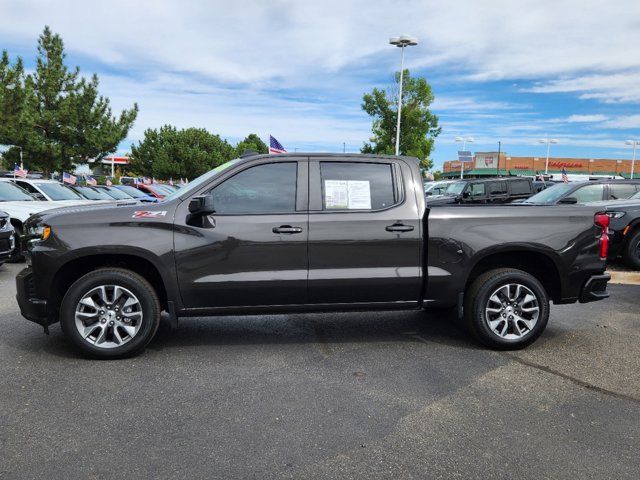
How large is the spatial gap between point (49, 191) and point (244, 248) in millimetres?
10240

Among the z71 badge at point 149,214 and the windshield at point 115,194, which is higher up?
the z71 badge at point 149,214

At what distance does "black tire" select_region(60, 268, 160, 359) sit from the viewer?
4527 mm

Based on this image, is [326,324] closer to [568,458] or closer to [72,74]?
[568,458]

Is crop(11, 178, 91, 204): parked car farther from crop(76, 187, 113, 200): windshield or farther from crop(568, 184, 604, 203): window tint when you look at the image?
crop(568, 184, 604, 203): window tint

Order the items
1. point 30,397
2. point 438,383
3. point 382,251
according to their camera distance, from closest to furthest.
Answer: point 30,397 → point 438,383 → point 382,251

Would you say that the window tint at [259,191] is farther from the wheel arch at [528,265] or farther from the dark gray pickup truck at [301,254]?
the wheel arch at [528,265]

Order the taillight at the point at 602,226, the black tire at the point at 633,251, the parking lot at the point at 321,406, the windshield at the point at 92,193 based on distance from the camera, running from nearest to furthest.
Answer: the parking lot at the point at 321,406 → the taillight at the point at 602,226 → the black tire at the point at 633,251 → the windshield at the point at 92,193

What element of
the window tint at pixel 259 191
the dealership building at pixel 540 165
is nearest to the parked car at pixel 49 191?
the window tint at pixel 259 191

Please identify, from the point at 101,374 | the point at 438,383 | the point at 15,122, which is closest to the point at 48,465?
the point at 101,374

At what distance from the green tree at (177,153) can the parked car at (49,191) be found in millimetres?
43674

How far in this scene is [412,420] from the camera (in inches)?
139

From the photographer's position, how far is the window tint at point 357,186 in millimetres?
4902

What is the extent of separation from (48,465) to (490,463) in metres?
2.44

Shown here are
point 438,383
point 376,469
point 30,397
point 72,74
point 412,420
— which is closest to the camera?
point 376,469
